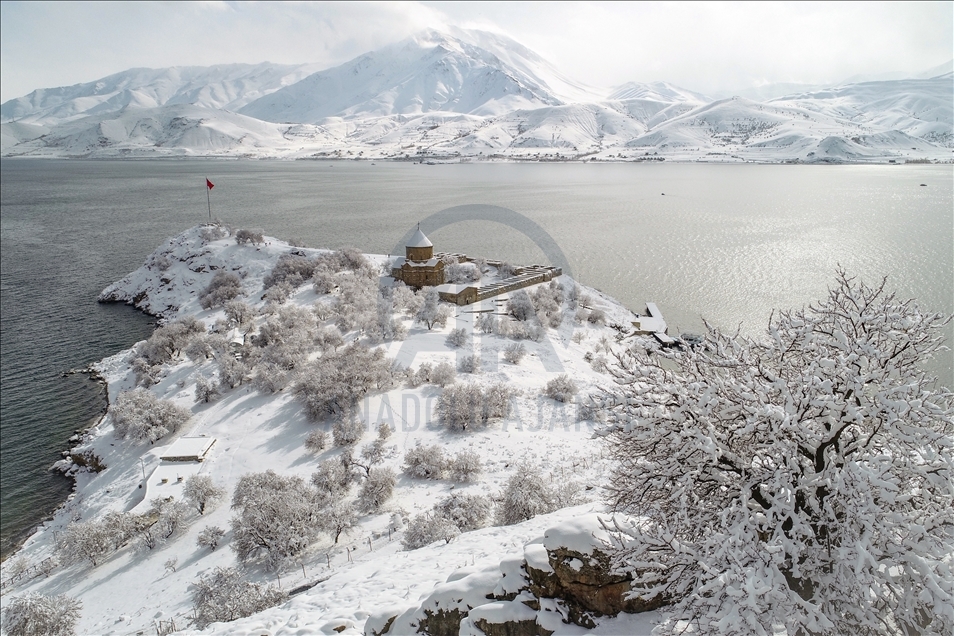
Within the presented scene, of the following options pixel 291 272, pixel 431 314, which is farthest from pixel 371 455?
pixel 291 272

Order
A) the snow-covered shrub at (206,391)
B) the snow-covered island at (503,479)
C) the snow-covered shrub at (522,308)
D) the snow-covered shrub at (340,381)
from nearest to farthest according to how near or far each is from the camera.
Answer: the snow-covered island at (503,479) < the snow-covered shrub at (340,381) < the snow-covered shrub at (206,391) < the snow-covered shrub at (522,308)

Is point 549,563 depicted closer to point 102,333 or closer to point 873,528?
point 873,528

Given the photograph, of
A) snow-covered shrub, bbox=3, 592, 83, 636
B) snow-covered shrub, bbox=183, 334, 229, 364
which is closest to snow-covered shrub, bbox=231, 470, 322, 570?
snow-covered shrub, bbox=3, 592, 83, 636

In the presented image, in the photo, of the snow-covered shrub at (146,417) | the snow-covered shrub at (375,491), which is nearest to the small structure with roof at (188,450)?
the snow-covered shrub at (146,417)

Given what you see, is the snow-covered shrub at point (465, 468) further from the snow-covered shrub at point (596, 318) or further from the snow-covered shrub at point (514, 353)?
the snow-covered shrub at point (596, 318)

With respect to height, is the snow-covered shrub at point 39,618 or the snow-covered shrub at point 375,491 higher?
the snow-covered shrub at point 375,491

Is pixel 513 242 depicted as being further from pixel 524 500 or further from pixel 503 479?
pixel 524 500
